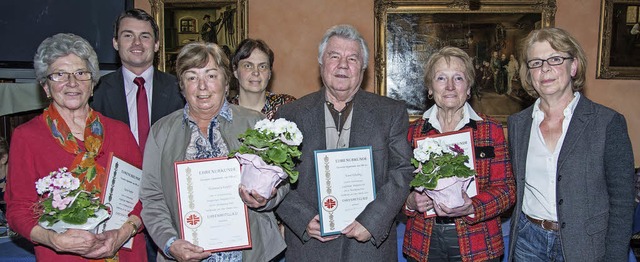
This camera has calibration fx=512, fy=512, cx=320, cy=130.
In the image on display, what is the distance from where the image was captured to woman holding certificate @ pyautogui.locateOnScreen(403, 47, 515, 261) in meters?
→ 2.71

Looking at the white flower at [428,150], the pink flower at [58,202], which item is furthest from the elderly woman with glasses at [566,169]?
the pink flower at [58,202]

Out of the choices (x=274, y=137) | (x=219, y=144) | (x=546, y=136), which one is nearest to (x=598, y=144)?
(x=546, y=136)

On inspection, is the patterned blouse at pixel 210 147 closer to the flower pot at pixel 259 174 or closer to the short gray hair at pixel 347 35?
the flower pot at pixel 259 174

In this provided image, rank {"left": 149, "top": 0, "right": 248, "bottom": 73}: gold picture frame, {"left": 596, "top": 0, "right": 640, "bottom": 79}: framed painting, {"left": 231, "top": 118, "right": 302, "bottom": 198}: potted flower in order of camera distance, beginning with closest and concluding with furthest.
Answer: {"left": 231, "top": 118, "right": 302, "bottom": 198}: potted flower, {"left": 596, "top": 0, "right": 640, "bottom": 79}: framed painting, {"left": 149, "top": 0, "right": 248, "bottom": 73}: gold picture frame

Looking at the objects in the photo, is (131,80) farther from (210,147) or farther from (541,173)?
(541,173)

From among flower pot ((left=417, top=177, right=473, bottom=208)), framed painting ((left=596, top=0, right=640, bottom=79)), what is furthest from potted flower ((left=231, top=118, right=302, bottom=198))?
framed painting ((left=596, top=0, right=640, bottom=79))

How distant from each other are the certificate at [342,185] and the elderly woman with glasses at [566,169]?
866mm

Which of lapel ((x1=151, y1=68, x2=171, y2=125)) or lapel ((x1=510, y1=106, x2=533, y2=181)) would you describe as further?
lapel ((x1=151, y1=68, x2=171, y2=125))

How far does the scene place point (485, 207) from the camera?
268cm

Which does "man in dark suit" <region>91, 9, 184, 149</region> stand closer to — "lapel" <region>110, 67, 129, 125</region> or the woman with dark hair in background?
"lapel" <region>110, 67, 129, 125</region>

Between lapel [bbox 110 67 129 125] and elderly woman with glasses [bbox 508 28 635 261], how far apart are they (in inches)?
93.6

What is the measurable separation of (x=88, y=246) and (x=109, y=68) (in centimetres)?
374

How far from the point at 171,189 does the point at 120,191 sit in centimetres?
27

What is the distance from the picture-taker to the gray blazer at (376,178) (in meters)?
2.63
